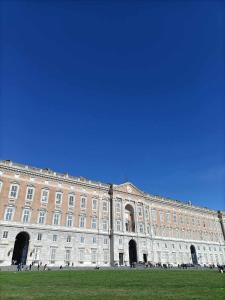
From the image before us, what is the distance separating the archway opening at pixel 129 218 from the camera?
2460 inches

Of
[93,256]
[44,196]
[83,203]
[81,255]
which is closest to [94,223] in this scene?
[83,203]

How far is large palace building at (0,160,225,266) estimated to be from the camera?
46062 millimetres

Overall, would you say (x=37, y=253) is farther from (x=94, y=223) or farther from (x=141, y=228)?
(x=141, y=228)

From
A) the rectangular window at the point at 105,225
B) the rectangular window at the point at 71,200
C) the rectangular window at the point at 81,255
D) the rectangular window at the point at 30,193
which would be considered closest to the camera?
the rectangular window at the point at 30,193

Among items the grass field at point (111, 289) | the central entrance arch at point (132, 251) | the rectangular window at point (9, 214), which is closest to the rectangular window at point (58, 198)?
the rectangular window at point (9, 214)

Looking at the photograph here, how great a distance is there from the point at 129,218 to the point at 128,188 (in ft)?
25.3

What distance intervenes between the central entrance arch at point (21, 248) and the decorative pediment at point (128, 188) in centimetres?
2422

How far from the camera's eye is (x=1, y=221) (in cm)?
4356

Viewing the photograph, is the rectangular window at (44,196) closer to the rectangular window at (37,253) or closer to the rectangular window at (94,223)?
the rectangular window at (37,253)

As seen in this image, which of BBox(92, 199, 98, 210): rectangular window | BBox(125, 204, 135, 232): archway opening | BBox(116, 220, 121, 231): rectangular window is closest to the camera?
BBox(92, 199, 98, 210): rectangular window

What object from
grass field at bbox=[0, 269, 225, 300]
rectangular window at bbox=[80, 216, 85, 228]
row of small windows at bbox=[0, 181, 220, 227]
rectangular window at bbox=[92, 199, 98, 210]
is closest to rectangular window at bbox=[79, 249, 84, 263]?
rectangular window at bbox=[80, 216, 85, 228]

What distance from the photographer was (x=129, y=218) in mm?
63844

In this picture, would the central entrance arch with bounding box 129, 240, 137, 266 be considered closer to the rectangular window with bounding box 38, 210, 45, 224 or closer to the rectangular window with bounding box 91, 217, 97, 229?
the rectangular window with bounding box 91, 217, 97, 229

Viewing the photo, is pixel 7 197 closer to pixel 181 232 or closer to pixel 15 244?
pixel 15 244
